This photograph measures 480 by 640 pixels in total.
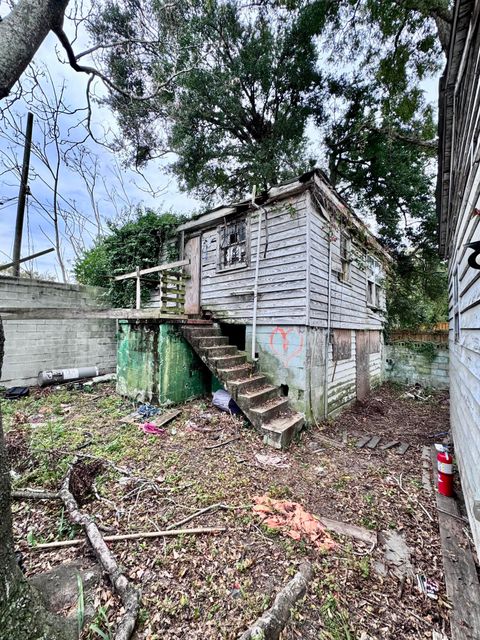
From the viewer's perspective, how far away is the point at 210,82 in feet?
28.0

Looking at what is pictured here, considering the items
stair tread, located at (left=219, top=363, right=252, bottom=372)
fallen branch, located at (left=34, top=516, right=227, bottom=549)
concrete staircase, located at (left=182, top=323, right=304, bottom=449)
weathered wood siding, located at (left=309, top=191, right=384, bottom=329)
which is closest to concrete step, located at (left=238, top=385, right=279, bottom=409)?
concrete staircase, located at (left=182, top=323, right=304, bottom=449)

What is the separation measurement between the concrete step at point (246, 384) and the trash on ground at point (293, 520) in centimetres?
194

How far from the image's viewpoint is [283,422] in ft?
15.1

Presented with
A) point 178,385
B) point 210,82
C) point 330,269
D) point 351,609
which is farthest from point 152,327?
point 210,82

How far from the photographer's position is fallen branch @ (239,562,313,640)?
1553 mm

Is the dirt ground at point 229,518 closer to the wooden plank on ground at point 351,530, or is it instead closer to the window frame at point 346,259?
the wooden plank on ground at point 351,530

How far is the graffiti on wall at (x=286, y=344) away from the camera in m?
5.17

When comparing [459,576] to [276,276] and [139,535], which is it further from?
[276,276]

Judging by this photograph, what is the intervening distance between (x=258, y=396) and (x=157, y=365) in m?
2.34

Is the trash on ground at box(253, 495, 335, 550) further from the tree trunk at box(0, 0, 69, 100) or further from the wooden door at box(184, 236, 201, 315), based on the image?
the wooden door at box(184, 236, 201, 315)

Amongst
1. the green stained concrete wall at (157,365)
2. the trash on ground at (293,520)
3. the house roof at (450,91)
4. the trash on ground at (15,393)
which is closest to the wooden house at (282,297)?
the green stained concrete wall at (157,365)

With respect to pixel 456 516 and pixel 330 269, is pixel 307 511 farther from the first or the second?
pixel 330 269

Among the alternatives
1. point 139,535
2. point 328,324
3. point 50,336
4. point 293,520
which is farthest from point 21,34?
point 50,336

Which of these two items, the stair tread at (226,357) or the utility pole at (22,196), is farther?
the utility pole at (22,196)
